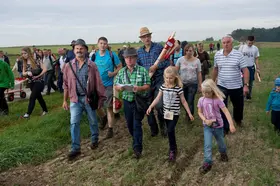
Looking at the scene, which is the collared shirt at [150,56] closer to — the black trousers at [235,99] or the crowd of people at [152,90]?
the crowd of people at [152,90]

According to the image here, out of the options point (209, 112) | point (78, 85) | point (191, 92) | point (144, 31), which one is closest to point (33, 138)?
point (78, 85)

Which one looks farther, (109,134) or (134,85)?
(109,134)

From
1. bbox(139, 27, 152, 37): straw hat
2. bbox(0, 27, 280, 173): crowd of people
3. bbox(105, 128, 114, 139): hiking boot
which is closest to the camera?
bbox(0, 27, 280, 173): crowd of people

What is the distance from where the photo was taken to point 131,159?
5156 mm

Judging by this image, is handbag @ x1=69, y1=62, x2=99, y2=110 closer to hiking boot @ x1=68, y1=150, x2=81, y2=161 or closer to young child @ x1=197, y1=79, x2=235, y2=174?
hiking boot @ x1=68, y1=150, x2=81, y2=161

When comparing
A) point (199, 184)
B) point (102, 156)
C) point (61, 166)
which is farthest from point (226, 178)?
point (61, 166)

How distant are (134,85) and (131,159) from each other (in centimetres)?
131

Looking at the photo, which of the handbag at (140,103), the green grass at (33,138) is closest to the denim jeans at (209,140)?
the handbag at (140,103)

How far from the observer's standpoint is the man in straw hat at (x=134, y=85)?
16.8ft

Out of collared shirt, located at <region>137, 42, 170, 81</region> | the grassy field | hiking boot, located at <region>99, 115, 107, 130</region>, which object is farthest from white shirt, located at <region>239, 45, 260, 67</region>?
hiking boot, located at <region>99, 115, 107, 130</region>

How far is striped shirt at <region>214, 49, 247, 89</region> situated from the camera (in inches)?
229

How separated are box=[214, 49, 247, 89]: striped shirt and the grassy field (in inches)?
43.3

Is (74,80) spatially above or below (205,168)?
above

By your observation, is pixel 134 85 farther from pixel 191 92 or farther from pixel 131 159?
pixel 191 92
